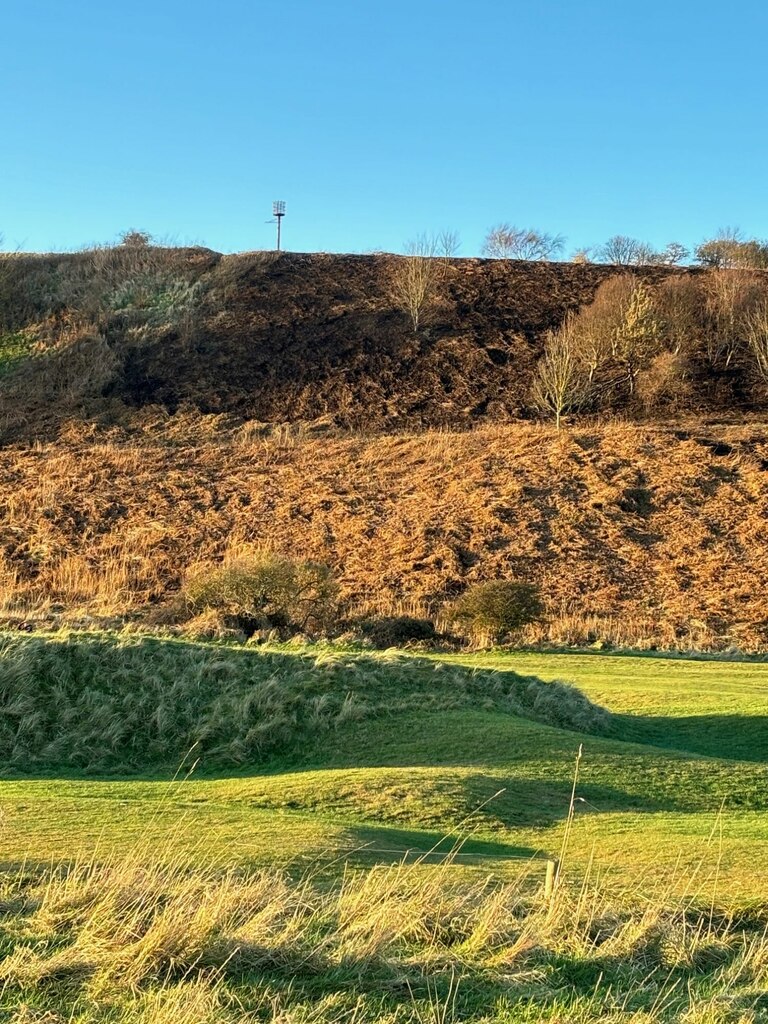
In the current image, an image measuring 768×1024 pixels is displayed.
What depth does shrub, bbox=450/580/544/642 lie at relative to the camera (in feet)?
79.5

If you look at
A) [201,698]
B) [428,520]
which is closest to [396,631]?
[201,698]

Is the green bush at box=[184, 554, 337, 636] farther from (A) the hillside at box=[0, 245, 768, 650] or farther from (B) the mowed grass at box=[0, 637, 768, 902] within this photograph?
(B) the mowed grass at box=[0, 637, 768, 902]

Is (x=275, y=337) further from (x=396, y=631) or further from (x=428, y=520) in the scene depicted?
(x=396, y=631)

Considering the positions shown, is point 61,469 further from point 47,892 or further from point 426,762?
point 47,892

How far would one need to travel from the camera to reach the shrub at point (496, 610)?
24.2 metres

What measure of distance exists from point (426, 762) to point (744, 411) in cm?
3719

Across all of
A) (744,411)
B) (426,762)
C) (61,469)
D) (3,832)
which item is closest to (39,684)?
(426,762)

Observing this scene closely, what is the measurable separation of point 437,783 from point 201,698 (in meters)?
4.63

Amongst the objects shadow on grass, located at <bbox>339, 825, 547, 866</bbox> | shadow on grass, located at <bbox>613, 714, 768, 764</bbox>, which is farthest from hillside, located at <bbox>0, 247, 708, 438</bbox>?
shadow on grass, located at <bbox>339, 825, 547, 866</bbox>

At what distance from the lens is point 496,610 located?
79.3 ft

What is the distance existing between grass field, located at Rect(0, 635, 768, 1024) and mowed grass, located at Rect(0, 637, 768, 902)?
5 cm

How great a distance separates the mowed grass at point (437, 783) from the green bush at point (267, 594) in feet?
23.5

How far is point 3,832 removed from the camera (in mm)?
7781

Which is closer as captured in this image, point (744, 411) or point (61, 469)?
point (61, 469)
